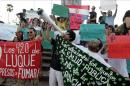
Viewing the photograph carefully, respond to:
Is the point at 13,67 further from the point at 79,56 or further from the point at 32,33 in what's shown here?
the point at 79,56

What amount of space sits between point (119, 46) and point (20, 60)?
9.55ft

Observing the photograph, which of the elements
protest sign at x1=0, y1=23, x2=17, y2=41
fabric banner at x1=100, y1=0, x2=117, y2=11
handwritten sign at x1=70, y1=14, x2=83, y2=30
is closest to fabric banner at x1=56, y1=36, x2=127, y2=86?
protest sign at x1=0, y1=23, x2=17, y2=41

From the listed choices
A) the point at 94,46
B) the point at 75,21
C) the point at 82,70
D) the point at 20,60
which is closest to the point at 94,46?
the point at 94,46

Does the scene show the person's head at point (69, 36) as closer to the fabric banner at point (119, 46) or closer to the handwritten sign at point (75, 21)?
the fabric banner at point (119, 46)

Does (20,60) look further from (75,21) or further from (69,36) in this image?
(75,21)

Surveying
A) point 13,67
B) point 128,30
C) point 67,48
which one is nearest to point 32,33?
point 13,67

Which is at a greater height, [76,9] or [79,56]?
[76,9]

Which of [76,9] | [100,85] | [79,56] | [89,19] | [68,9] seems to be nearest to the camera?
[100,85]

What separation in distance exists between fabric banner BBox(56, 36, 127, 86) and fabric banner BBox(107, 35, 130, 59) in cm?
56

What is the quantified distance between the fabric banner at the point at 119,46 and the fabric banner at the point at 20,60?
7.94ft

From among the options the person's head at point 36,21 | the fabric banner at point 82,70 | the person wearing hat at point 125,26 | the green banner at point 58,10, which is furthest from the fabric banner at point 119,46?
the person's head at point 36,21

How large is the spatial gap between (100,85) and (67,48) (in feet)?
3.74

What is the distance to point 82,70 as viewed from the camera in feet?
22.4

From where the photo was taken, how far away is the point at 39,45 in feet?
30.3
